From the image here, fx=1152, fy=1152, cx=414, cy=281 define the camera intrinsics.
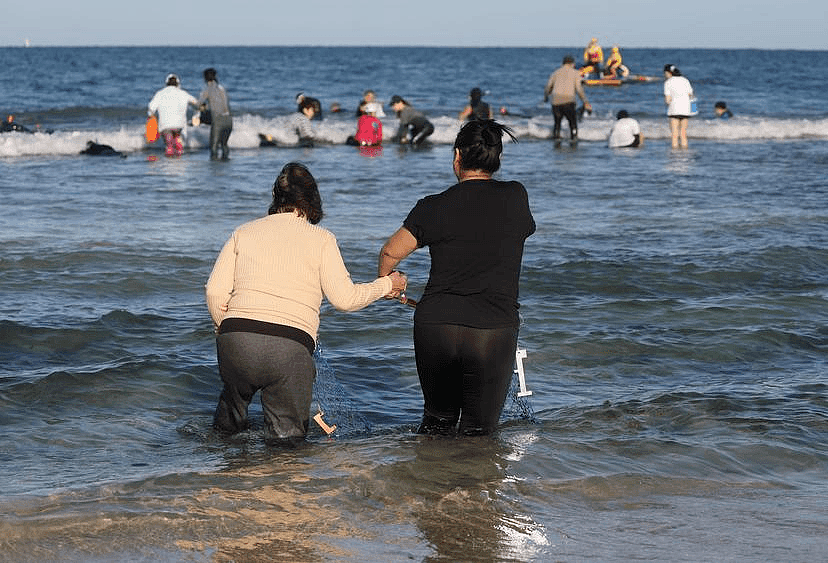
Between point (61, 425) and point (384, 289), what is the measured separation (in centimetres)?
241

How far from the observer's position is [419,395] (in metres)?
7.46

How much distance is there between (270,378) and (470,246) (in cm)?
107

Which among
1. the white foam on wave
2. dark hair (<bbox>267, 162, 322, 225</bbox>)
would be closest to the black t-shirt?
dark hair (<bbox>267, 162, 322, 225</bbox>)

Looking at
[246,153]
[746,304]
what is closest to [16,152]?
[246,153]

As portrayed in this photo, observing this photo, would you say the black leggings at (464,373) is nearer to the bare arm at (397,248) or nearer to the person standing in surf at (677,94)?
the bare arm at (397,248)

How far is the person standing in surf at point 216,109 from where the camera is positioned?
20.4 m

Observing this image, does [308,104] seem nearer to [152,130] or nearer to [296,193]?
[152,130]

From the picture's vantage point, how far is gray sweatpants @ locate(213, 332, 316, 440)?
5.06m

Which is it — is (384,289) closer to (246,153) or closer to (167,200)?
(167,200)

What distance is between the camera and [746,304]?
31.8 ft

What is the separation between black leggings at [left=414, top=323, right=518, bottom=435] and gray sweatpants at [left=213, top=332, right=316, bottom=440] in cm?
54

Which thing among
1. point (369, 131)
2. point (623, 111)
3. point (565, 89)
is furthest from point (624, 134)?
point (369, 131)

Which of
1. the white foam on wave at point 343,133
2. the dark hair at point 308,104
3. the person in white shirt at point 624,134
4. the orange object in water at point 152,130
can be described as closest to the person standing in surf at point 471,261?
the dark hair at point 308,104

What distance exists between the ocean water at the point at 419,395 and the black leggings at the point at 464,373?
0.19 meters
